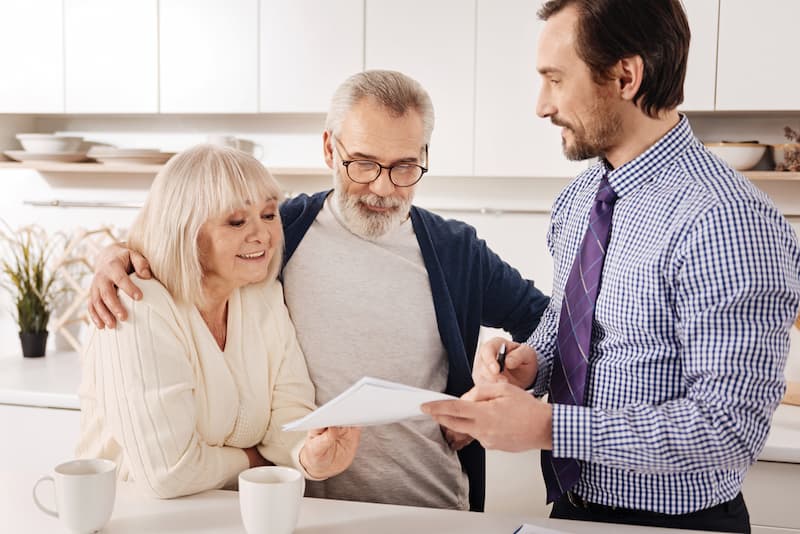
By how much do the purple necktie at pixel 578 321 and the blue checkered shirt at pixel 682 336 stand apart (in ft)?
0.06

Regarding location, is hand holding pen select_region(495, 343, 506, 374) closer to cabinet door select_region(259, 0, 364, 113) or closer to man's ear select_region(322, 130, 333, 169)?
man's ear select_region(322, 130, 333, 169)

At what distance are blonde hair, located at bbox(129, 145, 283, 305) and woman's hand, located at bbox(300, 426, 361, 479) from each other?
0.32 meters

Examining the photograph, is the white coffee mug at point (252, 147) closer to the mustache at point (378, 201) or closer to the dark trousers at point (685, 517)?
the mustache at point (378, 201)

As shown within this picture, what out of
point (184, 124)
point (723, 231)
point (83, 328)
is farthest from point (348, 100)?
point (83, 328)

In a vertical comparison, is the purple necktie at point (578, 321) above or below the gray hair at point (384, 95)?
below

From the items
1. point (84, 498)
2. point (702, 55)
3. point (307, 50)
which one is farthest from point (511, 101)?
point (84, 498)

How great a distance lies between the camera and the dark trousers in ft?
4.12

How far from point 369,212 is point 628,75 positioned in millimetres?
575

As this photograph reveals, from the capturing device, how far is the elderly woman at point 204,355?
1.30 m

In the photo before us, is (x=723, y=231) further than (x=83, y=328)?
No

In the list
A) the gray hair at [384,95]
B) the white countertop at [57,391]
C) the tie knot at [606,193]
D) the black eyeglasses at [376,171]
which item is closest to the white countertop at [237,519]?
the tie knot at [606,193]

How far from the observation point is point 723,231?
1112mm

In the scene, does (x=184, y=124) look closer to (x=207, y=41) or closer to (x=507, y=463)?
(x=207, y=41)

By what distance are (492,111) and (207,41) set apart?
97 centimetres
